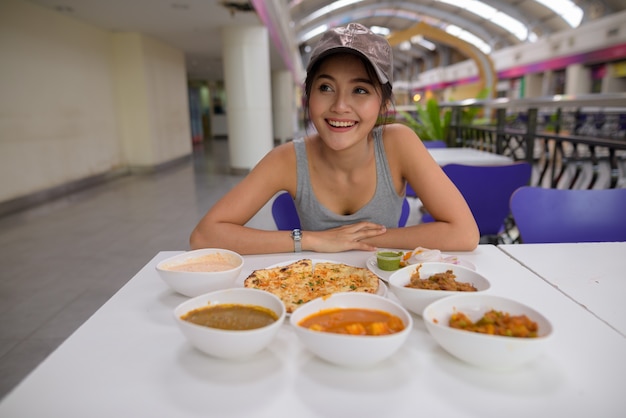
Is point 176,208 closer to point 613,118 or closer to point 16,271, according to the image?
point 16,271

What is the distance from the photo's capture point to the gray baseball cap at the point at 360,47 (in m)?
1.27

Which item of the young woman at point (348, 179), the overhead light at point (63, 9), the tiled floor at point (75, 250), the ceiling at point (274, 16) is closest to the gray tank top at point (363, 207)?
the young woman at point (348, 179)

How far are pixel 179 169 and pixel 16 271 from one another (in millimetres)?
6343

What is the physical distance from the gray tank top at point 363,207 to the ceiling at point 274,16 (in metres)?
5.66

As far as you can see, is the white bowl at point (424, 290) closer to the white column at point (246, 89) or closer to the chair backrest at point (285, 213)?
the chair backrest at point (285, 213)

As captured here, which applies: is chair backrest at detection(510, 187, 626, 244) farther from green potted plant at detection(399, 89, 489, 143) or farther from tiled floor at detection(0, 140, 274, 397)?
green potted plant at detection(399, 89, 489, 143)

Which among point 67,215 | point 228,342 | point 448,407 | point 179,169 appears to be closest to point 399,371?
point 448,407

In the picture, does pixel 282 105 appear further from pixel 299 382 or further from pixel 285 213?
pixel 299 382

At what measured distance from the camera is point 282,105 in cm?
1619

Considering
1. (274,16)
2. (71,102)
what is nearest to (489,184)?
(71,102)

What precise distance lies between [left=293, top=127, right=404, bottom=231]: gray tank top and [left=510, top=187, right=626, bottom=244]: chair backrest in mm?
554

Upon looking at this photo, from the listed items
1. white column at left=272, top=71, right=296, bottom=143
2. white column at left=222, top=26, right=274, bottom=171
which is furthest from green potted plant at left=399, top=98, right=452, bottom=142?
white column at left=272, top=71, right=296, bottom=143

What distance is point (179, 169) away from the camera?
369 inches

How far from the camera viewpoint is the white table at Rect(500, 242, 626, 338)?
3.09ft
